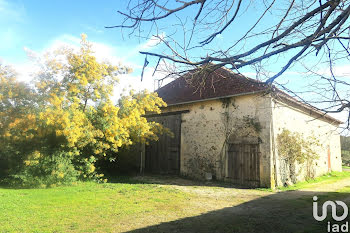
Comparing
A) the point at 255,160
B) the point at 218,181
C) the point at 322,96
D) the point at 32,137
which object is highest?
the point at 322,96

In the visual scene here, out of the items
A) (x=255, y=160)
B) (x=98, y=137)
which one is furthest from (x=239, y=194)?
(x=98, y=137)

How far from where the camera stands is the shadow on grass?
4.21 m

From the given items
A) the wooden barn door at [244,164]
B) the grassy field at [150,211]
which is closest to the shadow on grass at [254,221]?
the grassy field at [150,211]

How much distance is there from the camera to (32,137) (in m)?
7.61

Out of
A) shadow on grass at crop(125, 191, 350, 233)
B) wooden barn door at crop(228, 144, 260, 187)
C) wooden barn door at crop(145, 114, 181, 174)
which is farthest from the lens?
wooden barn door at crop(145, 114, 181, 174)

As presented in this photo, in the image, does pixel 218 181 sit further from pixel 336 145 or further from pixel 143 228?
pixel 336 145

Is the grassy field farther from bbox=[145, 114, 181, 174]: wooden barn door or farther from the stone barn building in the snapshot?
bbox=[145, 114, 181, 174]: wooden barn door

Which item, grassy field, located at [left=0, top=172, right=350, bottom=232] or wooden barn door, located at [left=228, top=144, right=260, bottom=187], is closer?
grassy field, located at [left=0, top=172, right=350, bottom=232]

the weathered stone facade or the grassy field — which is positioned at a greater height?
the weathered stone facade

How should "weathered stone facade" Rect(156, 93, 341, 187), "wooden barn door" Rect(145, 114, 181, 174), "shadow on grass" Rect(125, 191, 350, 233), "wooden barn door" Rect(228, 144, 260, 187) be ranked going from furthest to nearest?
1. "wooden barn door" Rect(145, 114, 181, 174)
2. "wooden barn door" Rect(228, 144, 260, 187)
3. "weathered stone facade" Rect(156, 93, 341, 187)
4. "shadow on grass" Rect(125, 191, 350, 233)

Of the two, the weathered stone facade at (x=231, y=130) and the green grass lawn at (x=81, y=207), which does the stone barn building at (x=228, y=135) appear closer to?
the weathered stone facade at (x=231, y=130)

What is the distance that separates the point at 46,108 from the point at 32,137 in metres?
1.06

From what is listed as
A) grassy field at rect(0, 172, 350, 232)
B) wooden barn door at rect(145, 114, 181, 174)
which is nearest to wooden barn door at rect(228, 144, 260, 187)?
grassy field at rect(0, 172, 350, 232)

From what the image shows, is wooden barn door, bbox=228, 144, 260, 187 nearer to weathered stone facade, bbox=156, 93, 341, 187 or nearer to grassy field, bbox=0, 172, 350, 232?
weathered stone facade, bbox=156, 93, 341, 187
